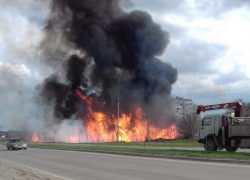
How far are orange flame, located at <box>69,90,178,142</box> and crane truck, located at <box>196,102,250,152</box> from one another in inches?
1406


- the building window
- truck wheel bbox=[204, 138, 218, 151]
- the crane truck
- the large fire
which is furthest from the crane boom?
the large fire

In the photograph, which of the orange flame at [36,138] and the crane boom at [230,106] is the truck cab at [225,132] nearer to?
the crane boom at [230,106]

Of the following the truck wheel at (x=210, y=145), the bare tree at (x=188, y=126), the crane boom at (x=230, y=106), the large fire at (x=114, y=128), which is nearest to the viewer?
the truck wheel at (x=210, y=145)

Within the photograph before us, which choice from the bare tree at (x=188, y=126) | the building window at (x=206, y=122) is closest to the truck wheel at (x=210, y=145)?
the building window at (x=206, y=122)

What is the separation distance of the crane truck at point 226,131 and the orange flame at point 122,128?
35715 mm

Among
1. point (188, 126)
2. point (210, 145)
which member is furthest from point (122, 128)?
point (210, 145)

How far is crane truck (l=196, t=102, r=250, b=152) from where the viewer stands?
2009cm

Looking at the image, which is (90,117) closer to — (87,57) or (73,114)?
(73,114)

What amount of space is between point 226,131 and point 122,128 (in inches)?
1526

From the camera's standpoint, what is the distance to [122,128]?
58.8 meters

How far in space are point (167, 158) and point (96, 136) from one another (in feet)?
140

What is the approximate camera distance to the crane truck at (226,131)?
20094 mm

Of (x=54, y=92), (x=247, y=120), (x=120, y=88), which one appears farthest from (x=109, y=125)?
(x=247, y=120)

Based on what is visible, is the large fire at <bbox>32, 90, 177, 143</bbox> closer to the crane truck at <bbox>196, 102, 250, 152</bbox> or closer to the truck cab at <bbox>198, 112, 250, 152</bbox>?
the crane truck at <bbox>196, 102, 250, 152</bbox>
